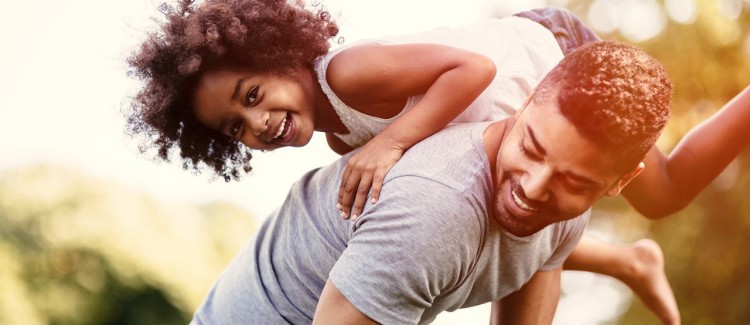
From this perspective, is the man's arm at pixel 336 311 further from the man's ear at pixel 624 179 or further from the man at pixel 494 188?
the man's ear at pixel 624 179

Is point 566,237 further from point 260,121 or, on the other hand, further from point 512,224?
point 260,121

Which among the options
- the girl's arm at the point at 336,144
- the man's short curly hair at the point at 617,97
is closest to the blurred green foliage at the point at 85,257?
the girl's arm at the point at 336,144

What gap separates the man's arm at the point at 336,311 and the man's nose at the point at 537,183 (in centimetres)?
27

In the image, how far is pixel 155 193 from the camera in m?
2.74

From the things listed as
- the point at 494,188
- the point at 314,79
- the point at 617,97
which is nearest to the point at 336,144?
the point at 314,79

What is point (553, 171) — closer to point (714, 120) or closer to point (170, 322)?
point (714, 120)

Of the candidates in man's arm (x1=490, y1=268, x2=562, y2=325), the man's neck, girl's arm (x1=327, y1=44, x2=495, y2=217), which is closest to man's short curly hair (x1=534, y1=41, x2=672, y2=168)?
the man's neck

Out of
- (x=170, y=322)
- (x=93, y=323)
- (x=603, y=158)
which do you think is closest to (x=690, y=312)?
(x=170, y=322)

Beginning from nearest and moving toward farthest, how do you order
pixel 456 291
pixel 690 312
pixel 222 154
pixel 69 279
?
1. pixel 456 291
2. pixel 222 154
3. pixel 69 279
4. pixel 690 312

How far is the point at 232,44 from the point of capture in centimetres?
136

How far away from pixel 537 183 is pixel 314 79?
53 centimetres

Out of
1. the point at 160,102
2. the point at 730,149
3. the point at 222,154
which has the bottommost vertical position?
the point at 730,149

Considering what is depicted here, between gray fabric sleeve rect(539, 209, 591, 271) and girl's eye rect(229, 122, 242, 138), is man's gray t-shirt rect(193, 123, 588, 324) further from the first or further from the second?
girl's eye rect(229, 122, 242, 138)

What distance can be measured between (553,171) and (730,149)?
563 mm
